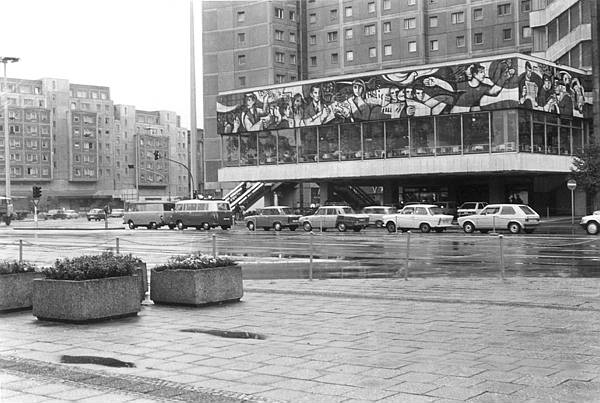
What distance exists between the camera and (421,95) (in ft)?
183

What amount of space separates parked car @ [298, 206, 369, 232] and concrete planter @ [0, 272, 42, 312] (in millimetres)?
34646

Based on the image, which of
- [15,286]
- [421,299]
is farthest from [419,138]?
[15,286]

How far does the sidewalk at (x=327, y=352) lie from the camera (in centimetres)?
612

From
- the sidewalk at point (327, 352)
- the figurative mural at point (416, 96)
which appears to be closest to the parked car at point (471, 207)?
the figurative mural at point (416, 96)

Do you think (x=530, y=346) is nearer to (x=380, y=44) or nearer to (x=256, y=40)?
(x=380, y=44)

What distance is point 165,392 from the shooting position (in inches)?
243

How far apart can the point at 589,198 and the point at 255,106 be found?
29.5 m

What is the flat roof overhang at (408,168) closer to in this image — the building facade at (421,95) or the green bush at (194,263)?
the building facade at (421,95)

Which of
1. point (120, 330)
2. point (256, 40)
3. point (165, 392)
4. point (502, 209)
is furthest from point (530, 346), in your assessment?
point (256, 40)

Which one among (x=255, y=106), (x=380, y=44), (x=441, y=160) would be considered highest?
(x=380, y=44)

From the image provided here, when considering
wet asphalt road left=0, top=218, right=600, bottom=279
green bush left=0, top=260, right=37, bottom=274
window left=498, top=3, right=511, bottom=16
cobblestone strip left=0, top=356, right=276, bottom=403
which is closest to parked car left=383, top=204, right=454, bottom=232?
wet asphalt road left=0, top=218, right=600, bottom=279

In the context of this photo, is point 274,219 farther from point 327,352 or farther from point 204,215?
point 327,352

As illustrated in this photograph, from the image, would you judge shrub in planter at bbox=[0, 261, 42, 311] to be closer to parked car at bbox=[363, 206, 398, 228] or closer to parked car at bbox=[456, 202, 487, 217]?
parked car at bbox=[363, 206, 398, 228]

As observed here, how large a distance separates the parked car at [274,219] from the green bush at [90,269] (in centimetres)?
3829
